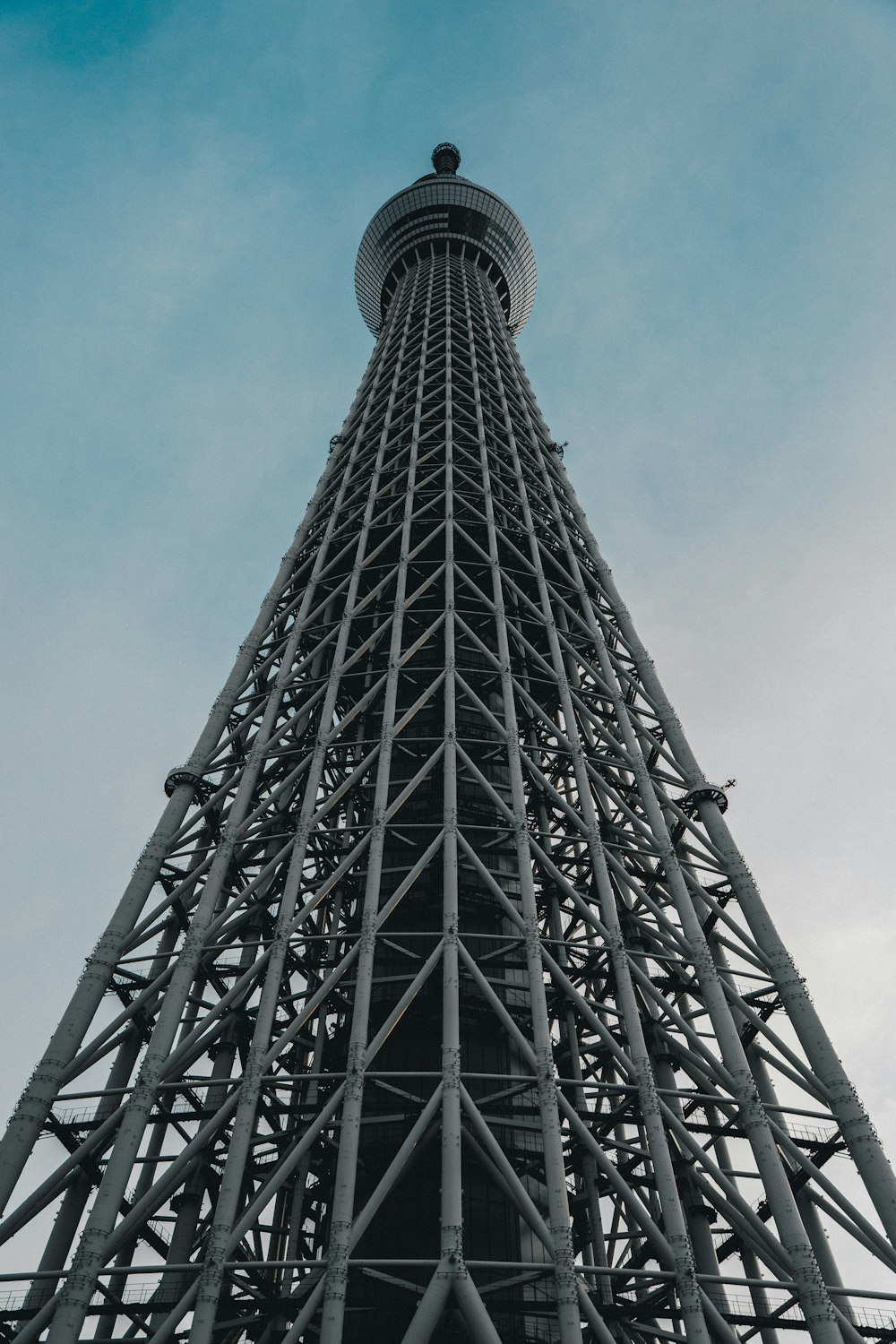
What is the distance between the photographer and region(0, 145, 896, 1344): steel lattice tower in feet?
71.8

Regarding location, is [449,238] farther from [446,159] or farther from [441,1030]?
[441,1030]

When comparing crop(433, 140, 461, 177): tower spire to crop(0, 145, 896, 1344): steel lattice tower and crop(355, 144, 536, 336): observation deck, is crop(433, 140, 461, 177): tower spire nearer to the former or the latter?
crop(355, 144, 536, 336): observation deck

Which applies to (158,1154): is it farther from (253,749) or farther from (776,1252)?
(776,1252)

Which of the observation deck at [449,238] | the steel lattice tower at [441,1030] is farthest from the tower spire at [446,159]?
the steel lattice tower at [441,1030]

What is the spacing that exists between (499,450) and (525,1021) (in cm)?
2983

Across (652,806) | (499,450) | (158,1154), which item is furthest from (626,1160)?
(499,450)

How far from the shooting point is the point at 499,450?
5200 cm

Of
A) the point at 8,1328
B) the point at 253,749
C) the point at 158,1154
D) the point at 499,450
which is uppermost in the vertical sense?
the point at 499,450

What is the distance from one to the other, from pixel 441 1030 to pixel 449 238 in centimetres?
7080

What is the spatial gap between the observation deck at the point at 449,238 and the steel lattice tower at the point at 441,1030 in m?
43.1

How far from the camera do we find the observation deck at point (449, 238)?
278 ft

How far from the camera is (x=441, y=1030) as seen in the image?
1173 inches

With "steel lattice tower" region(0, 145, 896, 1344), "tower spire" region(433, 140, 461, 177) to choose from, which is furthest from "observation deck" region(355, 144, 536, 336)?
"steel lattice tower" region(0, 145, 896, 1344)

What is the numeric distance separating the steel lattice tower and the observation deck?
43080 millimetres
